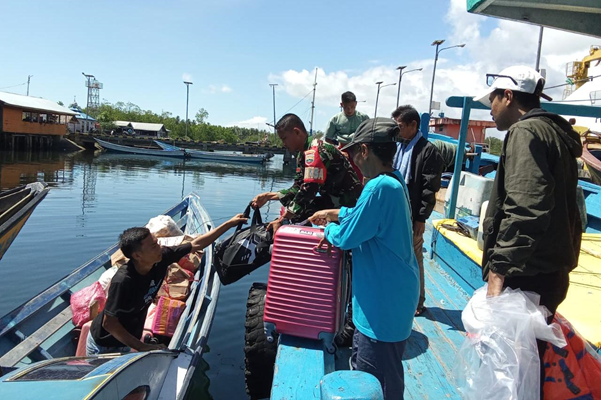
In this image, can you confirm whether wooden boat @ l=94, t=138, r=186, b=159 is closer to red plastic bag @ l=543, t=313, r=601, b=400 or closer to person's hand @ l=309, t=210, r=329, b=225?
person's hand @ l=309, t=210, r=329, b=225

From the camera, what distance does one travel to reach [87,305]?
166 inches

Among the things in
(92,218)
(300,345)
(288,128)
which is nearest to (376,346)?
(300,345)

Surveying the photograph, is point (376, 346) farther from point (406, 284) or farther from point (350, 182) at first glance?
point (350, 182)

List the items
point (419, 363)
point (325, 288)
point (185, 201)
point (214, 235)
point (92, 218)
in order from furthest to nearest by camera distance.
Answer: point (92, 218) < point (185, 201) < point (214, 235) < point (419, 363) < point (325, 288)

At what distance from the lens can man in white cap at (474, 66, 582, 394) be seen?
169cm

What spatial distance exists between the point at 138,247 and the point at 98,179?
23.7 metres

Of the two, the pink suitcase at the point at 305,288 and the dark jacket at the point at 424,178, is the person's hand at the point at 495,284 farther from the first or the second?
the dark jacket at the point at 424,178

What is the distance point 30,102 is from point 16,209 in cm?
3882

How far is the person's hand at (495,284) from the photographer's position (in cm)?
182

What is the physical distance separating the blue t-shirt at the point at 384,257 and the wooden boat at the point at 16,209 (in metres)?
6.12

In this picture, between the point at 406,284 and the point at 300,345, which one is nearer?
the point at 406,284

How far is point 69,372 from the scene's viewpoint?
2.22m

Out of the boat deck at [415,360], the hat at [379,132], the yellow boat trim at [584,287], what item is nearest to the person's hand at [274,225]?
the boat deck at [415,360]

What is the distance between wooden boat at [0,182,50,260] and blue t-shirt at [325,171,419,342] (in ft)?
20.1
